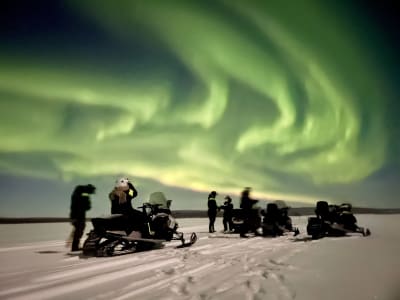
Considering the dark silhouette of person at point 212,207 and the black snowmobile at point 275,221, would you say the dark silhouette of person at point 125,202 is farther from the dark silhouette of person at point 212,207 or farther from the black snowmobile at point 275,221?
the dark silhouette of person at point 212,207

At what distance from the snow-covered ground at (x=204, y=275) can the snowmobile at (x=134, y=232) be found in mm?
429

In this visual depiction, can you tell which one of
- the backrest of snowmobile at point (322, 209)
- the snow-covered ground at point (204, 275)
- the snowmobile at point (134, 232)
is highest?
the backrest of snowmobile at point (322, 209)

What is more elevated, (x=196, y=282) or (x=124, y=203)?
(x=124, y=203)

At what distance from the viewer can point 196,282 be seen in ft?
17.5

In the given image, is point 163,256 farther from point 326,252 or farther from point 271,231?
point 271,231

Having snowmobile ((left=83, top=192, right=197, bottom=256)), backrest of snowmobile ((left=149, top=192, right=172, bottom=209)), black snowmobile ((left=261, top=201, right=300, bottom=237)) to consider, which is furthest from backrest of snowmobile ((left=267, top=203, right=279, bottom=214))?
backrest of snowmobile ((left=149, top=192, right=172, bottom=209))

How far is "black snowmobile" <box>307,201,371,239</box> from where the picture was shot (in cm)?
1287

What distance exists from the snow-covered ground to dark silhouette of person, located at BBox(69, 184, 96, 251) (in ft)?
3.14

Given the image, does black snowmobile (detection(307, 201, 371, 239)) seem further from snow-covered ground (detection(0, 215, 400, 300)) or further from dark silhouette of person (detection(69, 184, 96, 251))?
dark silhouette of person (detection(69, 184, 96, 251))

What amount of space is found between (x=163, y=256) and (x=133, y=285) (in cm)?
Answer: 302

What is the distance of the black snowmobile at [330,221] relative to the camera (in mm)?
12870

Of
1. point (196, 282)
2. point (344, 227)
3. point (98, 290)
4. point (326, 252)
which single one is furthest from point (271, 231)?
point (98, 290)

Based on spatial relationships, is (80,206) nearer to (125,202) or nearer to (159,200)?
(125,202)

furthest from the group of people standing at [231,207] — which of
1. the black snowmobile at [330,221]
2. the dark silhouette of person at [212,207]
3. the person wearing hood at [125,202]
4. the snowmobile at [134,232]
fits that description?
the person wearing hood at [125,202]
